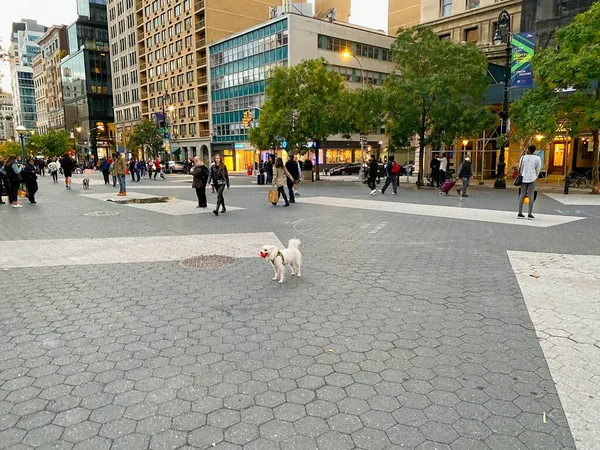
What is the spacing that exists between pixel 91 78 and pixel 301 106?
86.7 m

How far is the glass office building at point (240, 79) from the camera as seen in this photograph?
53.7m

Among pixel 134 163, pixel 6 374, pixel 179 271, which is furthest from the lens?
pixel 134 163

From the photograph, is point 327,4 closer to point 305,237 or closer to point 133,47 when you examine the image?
point 133,47

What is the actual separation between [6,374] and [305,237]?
634 centimetres

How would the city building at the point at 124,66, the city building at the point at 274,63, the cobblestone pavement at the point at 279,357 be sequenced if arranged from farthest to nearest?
the city building at the point at 124,66 < the city building at the point at 274,63 < the cobblestone pavement at the point at 279,357

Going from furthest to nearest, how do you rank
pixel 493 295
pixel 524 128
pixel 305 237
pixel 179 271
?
pixel 524 128
pixel 305 237
pixel 179 271
pixel 493 295

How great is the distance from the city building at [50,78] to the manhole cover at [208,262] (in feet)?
411

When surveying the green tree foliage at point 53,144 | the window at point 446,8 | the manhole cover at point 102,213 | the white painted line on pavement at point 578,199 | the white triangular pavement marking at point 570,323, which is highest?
the window at point 446,8

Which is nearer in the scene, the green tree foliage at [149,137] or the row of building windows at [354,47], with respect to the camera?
the row of building windows at [354,47]

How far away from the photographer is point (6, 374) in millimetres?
3395

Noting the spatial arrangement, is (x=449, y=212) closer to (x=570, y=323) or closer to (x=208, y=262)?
(x=208, y=262)

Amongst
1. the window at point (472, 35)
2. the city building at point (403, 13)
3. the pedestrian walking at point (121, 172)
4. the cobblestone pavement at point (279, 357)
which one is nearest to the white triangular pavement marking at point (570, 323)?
the cobblestone pavement at point (279, 357)

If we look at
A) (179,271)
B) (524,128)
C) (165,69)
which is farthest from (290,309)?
(165,69)

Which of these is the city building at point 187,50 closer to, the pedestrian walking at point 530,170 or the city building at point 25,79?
the pedestrian walking at point 530,170
